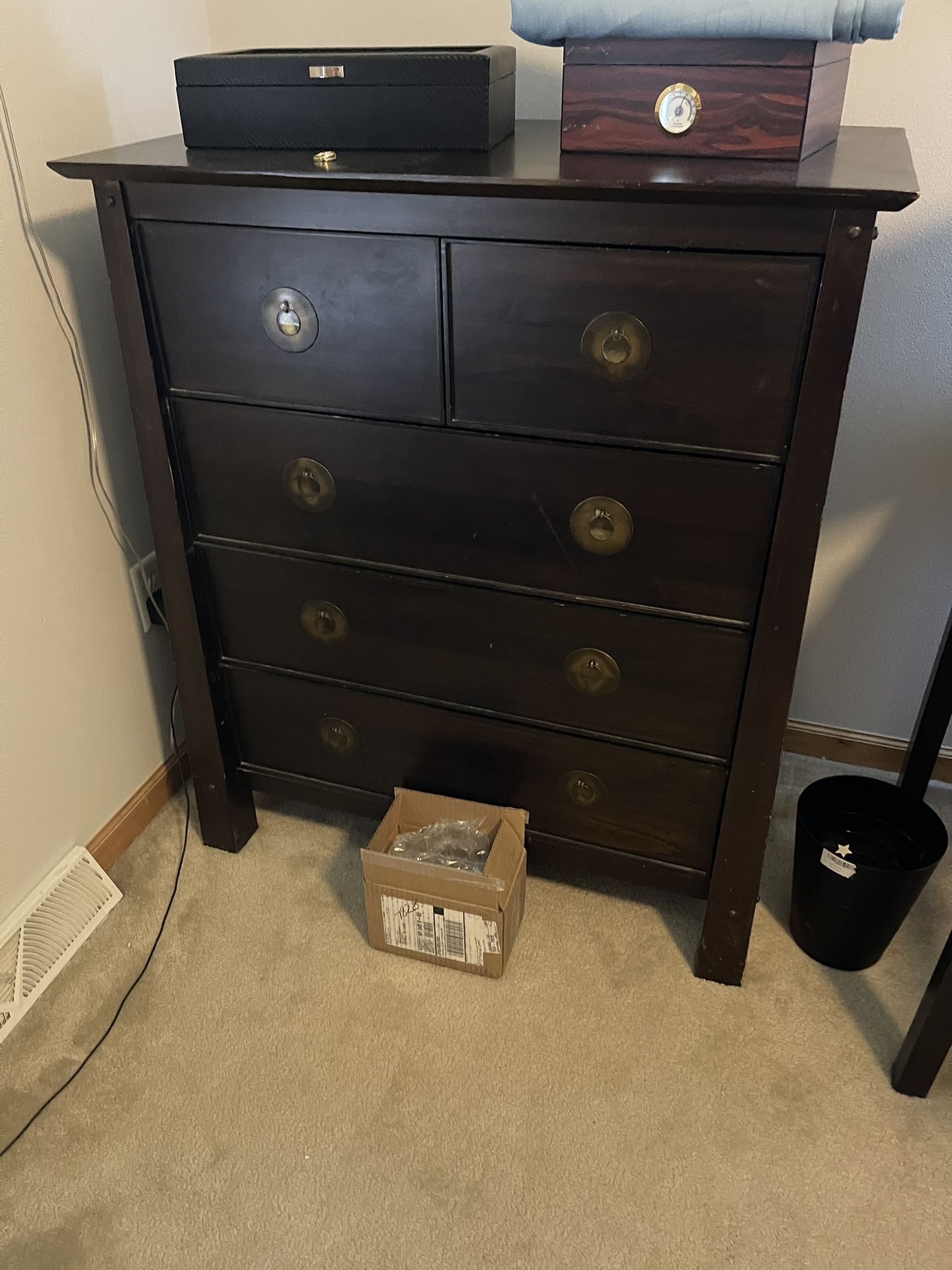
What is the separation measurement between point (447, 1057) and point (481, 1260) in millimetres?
261

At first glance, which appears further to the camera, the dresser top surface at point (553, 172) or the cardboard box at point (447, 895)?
the cardboard box at point (447, 895)

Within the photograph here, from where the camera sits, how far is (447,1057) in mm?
1302

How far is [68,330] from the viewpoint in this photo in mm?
1349

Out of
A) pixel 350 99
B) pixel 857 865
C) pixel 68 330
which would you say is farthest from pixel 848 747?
pixel 68 330

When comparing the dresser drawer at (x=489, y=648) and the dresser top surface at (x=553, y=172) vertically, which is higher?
the dresser top surface at (x=553, y=172)

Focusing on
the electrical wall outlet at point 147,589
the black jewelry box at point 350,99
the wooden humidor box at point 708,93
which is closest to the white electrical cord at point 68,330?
the electrical wall outlet at point 147,589

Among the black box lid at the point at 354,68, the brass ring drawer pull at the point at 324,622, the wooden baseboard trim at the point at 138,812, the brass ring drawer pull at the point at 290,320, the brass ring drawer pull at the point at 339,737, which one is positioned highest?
the black box lid at the point at 354,68

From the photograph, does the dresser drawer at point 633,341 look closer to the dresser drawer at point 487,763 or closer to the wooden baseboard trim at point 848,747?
the dresser drawer at point 487,763

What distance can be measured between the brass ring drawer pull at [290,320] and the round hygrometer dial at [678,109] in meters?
0.45

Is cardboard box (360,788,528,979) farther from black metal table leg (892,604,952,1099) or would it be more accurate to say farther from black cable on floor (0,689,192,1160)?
black metal table leg (892,604,952,1099)

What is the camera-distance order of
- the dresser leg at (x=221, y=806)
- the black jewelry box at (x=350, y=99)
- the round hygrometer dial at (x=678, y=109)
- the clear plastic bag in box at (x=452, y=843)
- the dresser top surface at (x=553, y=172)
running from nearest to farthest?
1. the dresser top surface at (x=553, y=172)
2. the round hygrometer dial at (x=678, y=109)
3. the black jewelry box at (x=350, y=99)
4. the clear plastic bag in box at (x=452, y=843)
5. the dresser leg at (x=221, y=806)

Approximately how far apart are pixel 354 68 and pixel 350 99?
3cm

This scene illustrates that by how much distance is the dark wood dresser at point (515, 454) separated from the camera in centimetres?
97

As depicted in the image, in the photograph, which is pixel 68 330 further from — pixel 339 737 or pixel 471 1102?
pixel 471 1102
